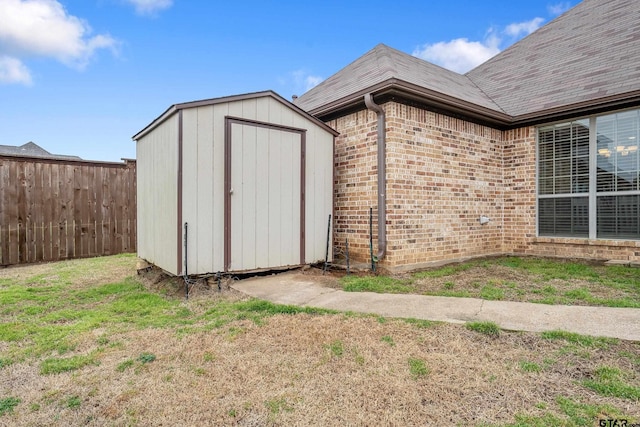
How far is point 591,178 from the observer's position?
6363 millimetres

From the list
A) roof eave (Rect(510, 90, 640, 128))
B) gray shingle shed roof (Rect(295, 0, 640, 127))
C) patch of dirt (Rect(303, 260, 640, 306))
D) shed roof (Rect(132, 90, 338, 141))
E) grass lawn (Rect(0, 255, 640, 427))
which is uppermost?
gray shingle shed roof (Rect(295, 0, 640, 127))

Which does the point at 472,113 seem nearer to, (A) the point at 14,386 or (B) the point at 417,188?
(B) the point at 417,188

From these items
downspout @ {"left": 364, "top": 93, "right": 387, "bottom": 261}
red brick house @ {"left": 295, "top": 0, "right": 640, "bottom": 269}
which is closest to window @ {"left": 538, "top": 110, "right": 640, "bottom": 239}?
red brick house @ {"left": 295, "top": 0, "right": 640, "bottom": 269}

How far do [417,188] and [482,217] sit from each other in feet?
6.63

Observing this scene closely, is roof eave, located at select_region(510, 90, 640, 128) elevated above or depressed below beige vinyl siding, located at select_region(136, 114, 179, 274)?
above

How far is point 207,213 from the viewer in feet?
14.6

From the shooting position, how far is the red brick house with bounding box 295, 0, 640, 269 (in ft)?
18.6

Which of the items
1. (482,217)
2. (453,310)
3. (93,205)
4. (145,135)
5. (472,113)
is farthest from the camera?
(93,205)

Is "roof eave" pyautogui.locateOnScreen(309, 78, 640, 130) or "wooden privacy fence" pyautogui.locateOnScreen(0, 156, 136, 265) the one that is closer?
"roof eave" pyautogui.locateOnScreen(309, 78, 640, 130)

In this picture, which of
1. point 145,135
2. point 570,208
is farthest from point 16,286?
point 570,208

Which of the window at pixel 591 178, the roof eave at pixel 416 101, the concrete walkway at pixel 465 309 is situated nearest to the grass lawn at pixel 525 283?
the concrete walkway at pixel 465 309

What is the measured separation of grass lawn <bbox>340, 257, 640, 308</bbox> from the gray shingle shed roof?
286 centimetres

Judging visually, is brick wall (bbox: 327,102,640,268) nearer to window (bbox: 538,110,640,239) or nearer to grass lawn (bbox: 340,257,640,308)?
window (bbox: 538,110,640,239)

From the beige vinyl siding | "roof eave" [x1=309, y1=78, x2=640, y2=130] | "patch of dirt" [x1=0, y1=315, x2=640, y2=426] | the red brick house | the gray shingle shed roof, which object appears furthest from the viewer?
the gray shingle shed roof
